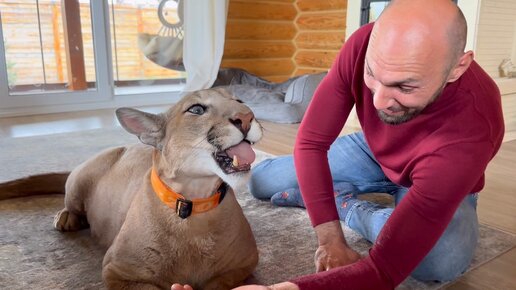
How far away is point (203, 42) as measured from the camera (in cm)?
448

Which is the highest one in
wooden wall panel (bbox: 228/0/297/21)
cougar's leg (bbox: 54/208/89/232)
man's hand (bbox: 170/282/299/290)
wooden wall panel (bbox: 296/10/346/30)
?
wooden wall panel (bbox: 228/0/297/21)

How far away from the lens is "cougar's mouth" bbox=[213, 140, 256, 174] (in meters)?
1.08

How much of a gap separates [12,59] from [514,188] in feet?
12.9

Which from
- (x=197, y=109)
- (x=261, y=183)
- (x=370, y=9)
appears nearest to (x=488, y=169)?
(x=261, y=183)

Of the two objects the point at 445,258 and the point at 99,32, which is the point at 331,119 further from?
the point at 99,32

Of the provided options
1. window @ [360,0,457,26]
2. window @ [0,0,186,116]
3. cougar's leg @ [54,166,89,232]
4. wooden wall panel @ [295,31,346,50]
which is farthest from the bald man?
wooden wall panel @ [295,31,346,50]

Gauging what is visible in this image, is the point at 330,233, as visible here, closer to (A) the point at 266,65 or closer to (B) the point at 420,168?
(B) the point at 420,168

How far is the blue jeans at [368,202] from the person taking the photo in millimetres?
1305

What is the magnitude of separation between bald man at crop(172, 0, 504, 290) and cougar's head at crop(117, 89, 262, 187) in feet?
0.86

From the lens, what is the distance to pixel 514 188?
2.21m

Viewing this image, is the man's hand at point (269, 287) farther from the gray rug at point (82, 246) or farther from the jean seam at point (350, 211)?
the jean seam at point (350, 211)

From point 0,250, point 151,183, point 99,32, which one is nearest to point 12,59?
point 99,32

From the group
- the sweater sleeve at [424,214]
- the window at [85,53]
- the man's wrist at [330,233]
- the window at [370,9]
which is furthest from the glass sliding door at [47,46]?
the sweater sleeve at [424,214]

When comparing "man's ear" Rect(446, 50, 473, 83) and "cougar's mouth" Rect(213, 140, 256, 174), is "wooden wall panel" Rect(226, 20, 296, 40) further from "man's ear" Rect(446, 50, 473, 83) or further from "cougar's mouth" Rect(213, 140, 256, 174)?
"man's ear" Rect(446, 50, 473, 83)
